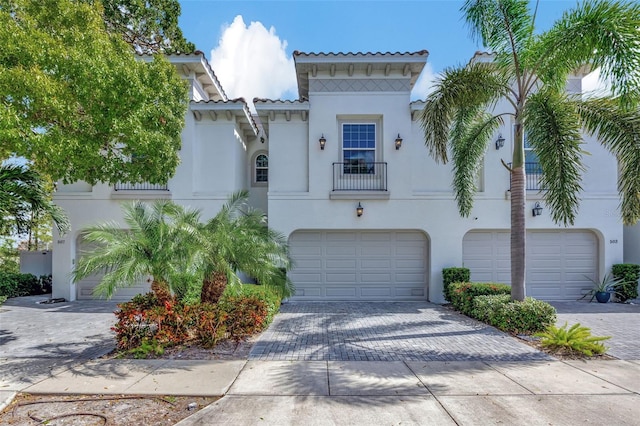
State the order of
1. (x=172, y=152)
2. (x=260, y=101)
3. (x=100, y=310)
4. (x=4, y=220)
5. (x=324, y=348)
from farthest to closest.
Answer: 1. (x=260, y=101)
2. (x=100, y=310)
3. (x=172, y=152)
4. (x=4, y=220)
5. (x=324, y=348)

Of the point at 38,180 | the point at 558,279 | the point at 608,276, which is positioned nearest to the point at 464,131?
the point at 558,279

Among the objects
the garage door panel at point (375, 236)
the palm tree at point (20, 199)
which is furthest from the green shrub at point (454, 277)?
the palm tree at point (20, 199)

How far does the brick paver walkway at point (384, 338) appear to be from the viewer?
609 centimetres

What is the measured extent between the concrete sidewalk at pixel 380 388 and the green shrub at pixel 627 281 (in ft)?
23.1

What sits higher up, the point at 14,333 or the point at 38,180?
the point at 38,180

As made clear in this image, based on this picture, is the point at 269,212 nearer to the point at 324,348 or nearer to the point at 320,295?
the point at 320,295

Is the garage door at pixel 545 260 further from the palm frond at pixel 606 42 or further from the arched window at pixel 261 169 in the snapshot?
the arched window at pixel 261 169

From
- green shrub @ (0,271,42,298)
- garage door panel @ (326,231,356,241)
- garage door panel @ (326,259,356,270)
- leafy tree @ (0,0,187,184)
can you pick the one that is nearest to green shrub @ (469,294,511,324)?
garage door panel @ (326,259,356,270)

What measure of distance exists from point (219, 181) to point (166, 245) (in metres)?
5.38

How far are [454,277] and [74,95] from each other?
10944 millimetres

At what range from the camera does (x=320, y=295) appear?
38.2 feet

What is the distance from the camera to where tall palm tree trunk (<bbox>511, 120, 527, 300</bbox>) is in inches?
310

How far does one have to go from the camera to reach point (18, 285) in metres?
12.3

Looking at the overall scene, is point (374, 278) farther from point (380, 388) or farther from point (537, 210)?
point (380, 388)
